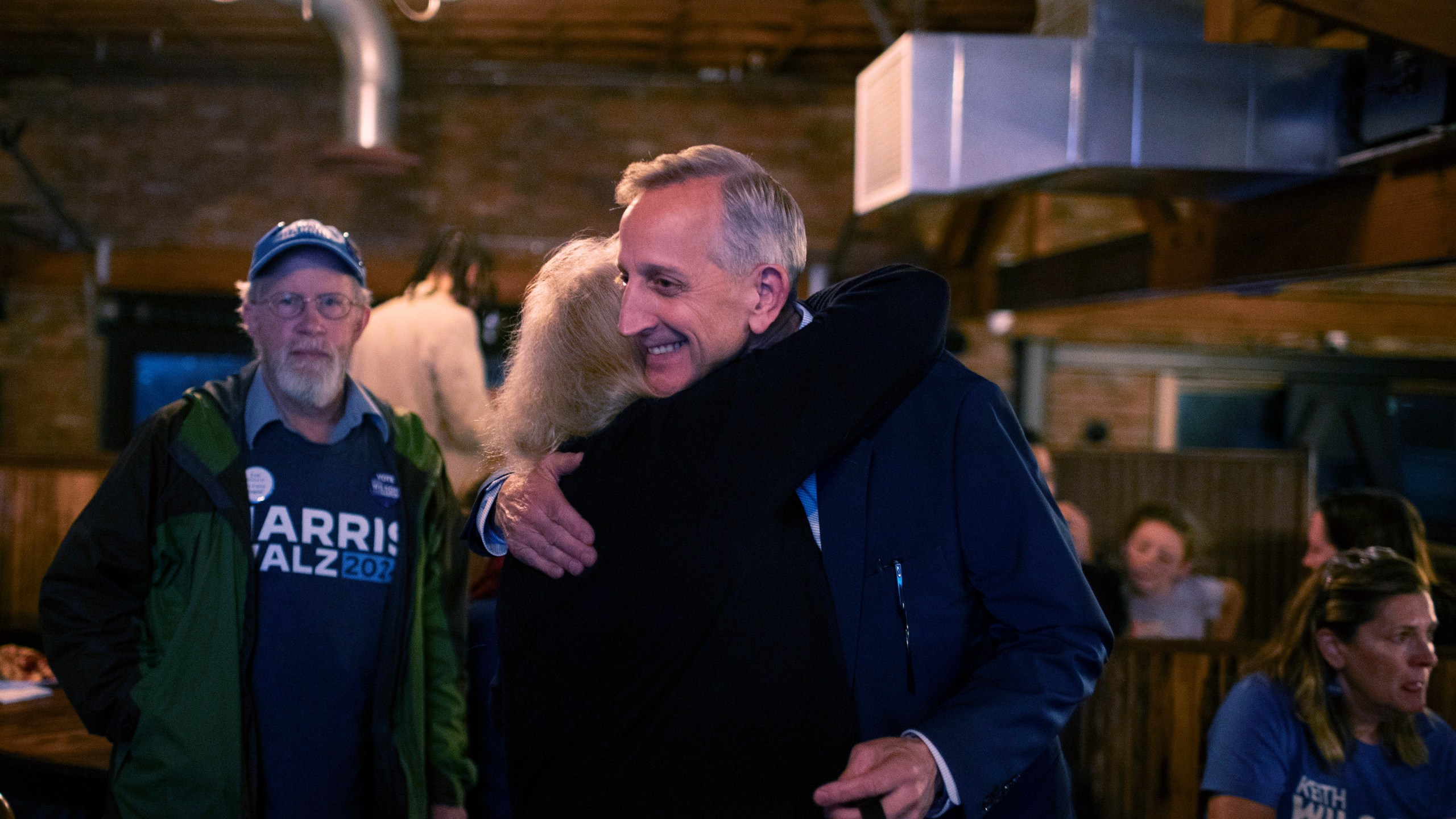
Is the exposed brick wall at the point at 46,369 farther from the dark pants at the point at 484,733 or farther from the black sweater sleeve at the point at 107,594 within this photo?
the black sweater sleeve at the point at 107,594

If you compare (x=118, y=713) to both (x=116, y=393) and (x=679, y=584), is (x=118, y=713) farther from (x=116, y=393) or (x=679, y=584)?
(x=116, y=393)

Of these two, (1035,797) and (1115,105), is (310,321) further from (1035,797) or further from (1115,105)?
(1115,105)

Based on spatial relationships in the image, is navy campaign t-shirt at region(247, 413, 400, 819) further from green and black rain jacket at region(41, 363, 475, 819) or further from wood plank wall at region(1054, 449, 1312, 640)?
wood plank wall at region(1054, 449, 1312, 640)

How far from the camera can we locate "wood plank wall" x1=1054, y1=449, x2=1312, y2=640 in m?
5.52

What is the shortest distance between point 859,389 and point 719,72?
5841 mm

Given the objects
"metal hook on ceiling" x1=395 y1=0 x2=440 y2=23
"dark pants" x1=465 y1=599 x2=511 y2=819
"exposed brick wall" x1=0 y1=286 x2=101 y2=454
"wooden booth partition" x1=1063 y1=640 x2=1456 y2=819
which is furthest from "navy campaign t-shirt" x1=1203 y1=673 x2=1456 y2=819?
"exposed brick wall" x1=0 y1=286 x2=101 y2=454

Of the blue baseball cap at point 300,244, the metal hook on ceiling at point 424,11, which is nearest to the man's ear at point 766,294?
the blue baseball cap at point 300,244

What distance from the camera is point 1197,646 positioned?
281cm

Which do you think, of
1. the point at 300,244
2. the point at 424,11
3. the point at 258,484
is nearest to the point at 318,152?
the point at 424,11

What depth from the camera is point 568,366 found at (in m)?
1.16

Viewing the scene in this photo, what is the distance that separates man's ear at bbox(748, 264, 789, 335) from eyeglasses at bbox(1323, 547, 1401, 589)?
179 centimetres

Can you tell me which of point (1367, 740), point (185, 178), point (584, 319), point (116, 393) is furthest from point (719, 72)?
point (584, 319)

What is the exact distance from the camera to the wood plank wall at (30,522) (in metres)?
4.35

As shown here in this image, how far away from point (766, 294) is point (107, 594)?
4.28 feet
